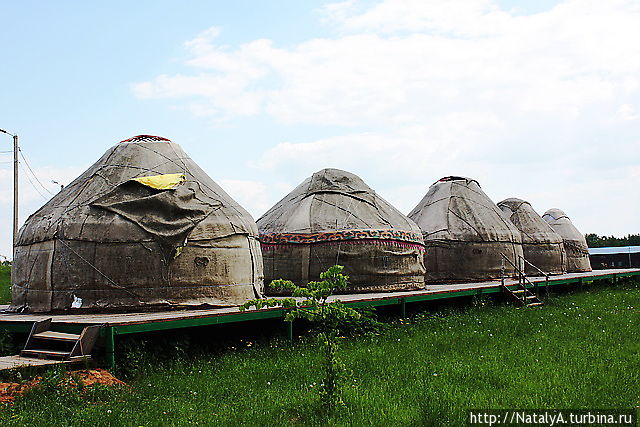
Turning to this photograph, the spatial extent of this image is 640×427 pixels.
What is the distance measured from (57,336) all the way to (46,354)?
0.96ft

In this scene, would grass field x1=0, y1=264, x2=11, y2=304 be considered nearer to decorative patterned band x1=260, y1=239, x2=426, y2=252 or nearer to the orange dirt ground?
decorative patterned band x1=260, y1=239, x2=426, y2=252

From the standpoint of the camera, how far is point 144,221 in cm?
856

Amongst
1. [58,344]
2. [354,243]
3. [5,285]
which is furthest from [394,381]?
[5,285]

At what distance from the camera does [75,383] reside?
5797 mm

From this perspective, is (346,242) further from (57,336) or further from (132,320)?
(57,336)

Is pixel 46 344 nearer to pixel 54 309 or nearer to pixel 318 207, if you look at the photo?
pixel 54 309

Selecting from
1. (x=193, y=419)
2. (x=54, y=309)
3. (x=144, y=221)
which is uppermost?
(x=144, y=221)

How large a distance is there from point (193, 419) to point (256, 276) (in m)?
4.65

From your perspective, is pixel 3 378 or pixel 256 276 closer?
pixel 3 378

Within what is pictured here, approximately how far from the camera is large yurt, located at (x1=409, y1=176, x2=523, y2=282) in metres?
15.8

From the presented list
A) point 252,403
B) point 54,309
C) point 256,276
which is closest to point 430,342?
point 256,276

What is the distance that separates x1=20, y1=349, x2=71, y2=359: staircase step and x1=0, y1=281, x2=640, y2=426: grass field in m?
0.70

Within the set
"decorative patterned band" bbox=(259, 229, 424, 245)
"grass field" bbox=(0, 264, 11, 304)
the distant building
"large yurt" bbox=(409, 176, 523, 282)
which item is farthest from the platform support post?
the distant building

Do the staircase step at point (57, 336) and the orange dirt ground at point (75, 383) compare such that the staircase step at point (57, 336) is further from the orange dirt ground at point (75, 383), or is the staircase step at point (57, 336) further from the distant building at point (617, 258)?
the distant building at point (617, 258)
